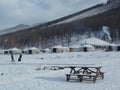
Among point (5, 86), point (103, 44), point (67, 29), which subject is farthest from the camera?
point (67, 29)

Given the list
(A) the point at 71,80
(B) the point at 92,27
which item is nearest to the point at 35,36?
(B) the point at 92,27

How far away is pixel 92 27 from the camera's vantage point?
188 metres

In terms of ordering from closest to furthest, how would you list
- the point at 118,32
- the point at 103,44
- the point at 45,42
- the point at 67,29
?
the point at 103,44 < the point at 118,32 < the point at 45,42 < the point at 67,29

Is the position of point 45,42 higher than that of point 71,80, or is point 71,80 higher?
point 45,42

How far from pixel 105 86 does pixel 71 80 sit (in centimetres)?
325

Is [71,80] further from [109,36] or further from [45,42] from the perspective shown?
[45,42]

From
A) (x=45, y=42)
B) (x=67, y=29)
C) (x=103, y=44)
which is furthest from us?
(x=67, y=29)

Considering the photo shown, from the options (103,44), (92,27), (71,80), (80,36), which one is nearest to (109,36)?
(92,27)

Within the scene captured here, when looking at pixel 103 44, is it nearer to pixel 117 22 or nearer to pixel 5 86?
pixel 117 22

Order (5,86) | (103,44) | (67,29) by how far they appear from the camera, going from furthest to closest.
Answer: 1. (67,29)
2. (103,44)
3. (5,86)

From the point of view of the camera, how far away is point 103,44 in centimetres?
11638

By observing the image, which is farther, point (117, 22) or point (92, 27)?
point (92, 27)

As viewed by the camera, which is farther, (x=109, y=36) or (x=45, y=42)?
(x=45, y=42)

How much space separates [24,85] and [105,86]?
415 centimetres
